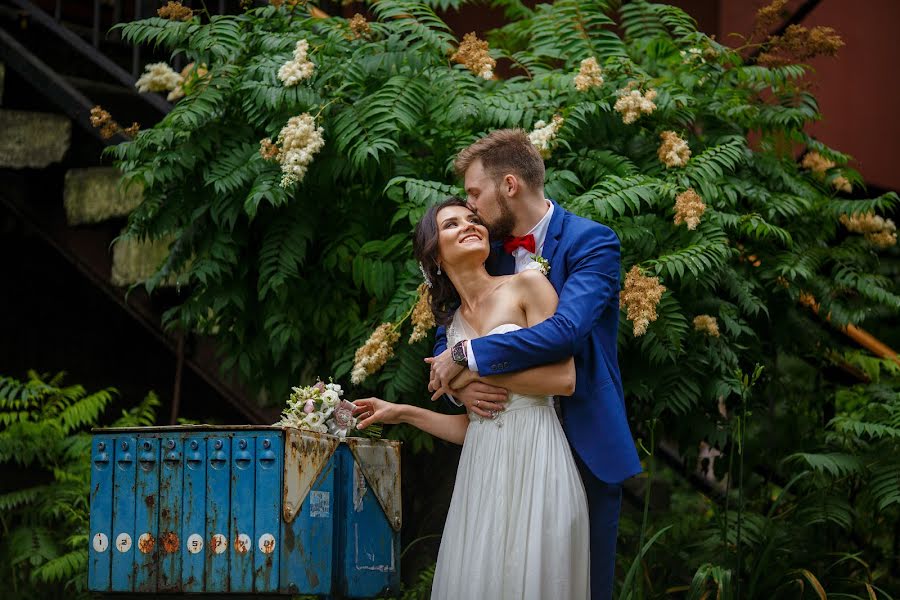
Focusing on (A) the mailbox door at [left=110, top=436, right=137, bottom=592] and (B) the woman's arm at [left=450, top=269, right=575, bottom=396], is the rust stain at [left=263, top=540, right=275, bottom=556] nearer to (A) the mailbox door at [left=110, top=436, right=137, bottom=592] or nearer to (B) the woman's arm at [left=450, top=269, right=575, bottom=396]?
(A) the mailbox door at [left=110, top=436, right=137, bottom=592]

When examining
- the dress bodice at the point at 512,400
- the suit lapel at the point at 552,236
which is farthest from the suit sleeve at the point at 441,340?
the suit lapel at the point at 552,236

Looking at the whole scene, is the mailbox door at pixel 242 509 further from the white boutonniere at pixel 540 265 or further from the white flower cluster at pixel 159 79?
the white flower cluster at pixel 159 79

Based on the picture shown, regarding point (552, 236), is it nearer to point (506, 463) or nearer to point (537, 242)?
point (537, 242)

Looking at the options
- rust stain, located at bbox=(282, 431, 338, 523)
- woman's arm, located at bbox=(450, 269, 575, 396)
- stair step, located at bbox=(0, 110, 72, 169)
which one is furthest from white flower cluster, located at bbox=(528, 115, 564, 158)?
stair step, located at bbox=(0, 110, 72, 169)

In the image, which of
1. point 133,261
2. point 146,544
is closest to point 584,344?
point 146,544

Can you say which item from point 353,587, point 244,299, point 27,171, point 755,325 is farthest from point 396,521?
point 27,171

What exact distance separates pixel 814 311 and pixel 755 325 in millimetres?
336

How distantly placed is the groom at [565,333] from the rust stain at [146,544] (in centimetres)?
105

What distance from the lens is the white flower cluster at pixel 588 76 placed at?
16.6 feet

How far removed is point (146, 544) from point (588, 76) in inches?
114

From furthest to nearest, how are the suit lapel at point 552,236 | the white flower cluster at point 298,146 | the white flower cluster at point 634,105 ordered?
the white flower cluster at point 634,105
the white flower cluster at point 298,146
the suit lapel at point 552,236

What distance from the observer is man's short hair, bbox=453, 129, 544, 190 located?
3682 millimetres

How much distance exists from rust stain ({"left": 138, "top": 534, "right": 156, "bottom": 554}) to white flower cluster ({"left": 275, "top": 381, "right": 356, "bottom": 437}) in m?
0.58

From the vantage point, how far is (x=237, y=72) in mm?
5465
